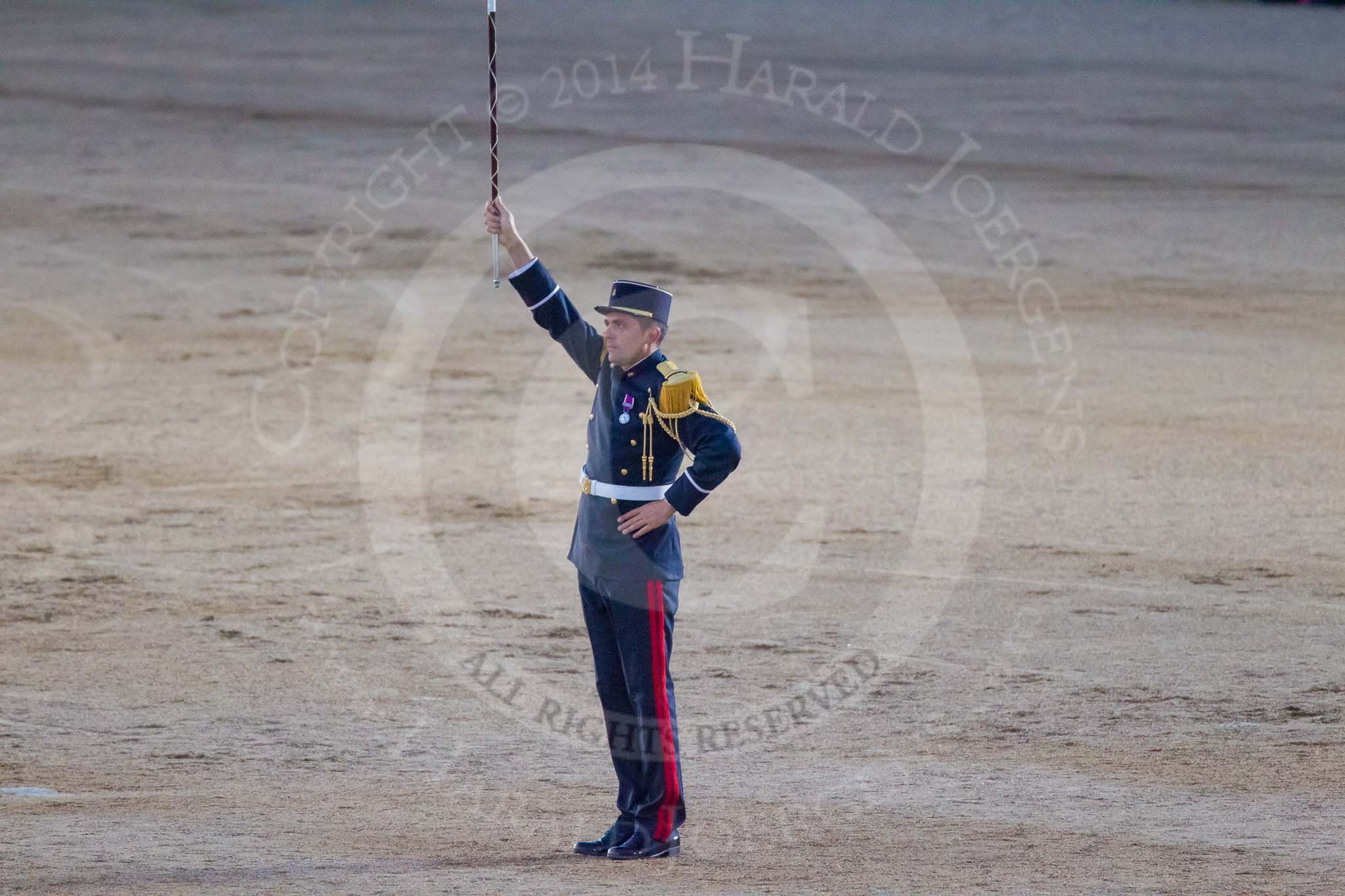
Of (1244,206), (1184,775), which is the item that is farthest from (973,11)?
(1184,775)

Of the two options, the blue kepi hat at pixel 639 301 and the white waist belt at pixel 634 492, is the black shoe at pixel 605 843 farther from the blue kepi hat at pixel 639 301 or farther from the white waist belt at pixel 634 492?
the blue kepi hat at pixel 639 301

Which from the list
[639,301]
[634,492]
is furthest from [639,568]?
[639,301]

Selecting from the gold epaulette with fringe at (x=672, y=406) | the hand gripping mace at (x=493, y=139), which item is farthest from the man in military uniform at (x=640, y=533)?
the hand gripping mace at (x=493, y=139)

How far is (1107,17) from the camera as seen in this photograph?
122 ft

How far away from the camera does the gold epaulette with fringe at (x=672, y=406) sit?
18.2 feet

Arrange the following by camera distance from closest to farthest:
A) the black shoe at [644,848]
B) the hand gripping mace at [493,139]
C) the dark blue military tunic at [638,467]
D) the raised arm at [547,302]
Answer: the dark blue military tunic at [638,467] → the black shoe at [644,848] → the raised arm at [547,302] → the hand gripping mace at [493,139]

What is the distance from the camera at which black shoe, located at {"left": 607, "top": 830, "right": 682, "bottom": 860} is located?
5.64m

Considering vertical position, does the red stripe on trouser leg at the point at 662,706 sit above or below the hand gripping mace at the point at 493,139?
below

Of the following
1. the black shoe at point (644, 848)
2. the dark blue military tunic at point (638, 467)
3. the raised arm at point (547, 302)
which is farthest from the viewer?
the raised arm at point (547, 302)

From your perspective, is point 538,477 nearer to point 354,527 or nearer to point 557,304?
point 354,527

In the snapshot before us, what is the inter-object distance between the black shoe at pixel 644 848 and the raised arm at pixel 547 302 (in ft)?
4.63

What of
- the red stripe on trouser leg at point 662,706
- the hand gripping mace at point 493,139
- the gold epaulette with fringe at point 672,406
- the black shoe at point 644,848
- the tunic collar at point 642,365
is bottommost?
the black shoe at point 644,848

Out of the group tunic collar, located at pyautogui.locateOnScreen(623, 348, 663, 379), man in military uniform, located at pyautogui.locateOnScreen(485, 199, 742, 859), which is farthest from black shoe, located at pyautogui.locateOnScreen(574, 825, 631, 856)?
tunic collar, located at pyautogui.locateOnScreen(623, 348, 663, 379)

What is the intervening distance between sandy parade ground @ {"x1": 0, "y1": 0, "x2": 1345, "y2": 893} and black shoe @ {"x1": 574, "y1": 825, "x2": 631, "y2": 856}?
3.8 inches
